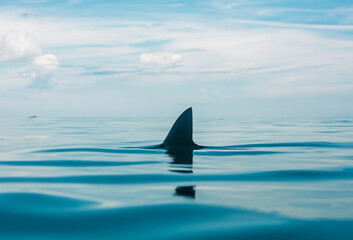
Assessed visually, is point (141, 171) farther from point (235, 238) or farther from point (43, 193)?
point (235, 238)

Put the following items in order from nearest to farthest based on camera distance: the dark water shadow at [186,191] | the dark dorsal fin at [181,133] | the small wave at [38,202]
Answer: the small wave at [38,202] → the dark water shadow at [186,191] → the dark dorsal fin at [181,133]

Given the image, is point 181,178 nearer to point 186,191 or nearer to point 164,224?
point 186,191

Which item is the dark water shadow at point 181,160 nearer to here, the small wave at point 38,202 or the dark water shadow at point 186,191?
the dark water shadow at point 186,191

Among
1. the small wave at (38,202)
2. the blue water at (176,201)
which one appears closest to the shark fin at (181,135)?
the blue water at (176,201)

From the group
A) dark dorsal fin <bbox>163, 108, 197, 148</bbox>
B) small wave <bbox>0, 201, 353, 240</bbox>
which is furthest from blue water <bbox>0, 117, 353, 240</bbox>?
dark dorsal fin <bbox>163, 108, 197, 148</bbox>

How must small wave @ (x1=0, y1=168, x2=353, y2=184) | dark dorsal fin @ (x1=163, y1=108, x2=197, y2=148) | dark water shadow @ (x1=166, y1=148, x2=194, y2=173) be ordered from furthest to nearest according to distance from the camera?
dark dorsal fin @ (x1=163, y1=108, x2=197, y2=148) → dark water shadow @ (x1=166, y1=148, x2=194, y2=173) → small wave @ (x1=0, y1=168, x2=353, y2=184)

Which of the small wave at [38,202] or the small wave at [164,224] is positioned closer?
the small wave at [164,224]

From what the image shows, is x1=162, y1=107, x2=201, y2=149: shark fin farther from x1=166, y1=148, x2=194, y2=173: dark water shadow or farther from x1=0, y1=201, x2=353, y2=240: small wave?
x1=0, y1=201, x2=353, y2=240: small wave

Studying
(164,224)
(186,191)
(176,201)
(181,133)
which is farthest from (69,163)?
(164,224)

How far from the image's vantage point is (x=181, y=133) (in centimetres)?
1434

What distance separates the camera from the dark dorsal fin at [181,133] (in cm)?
1377

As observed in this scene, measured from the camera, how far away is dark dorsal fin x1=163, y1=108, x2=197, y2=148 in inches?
542

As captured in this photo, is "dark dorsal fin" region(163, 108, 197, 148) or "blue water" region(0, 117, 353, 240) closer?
"blue water" region(0, 117, 353, 240)

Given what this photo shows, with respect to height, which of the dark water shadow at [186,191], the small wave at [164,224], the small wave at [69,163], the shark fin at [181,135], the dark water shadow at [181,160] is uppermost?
the shark fin at [181,135]
